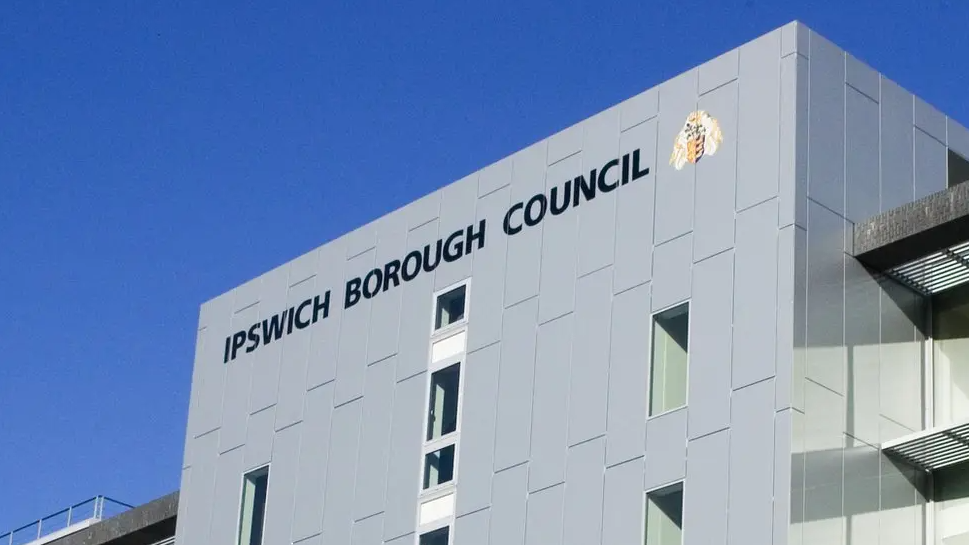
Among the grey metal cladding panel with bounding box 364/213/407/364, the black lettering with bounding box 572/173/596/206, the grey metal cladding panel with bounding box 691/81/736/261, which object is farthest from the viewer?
the grey metal cladding panel with bounding box 364/213/407/364

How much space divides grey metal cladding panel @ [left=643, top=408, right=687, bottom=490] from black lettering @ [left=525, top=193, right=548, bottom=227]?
21.1 feet

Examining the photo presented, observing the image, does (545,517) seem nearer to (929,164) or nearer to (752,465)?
(752,465)

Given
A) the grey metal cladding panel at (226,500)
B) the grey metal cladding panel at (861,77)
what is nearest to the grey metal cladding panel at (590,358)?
the grey metal cladding panel at (861,77)

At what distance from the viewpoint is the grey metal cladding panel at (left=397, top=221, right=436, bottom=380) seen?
148 ft

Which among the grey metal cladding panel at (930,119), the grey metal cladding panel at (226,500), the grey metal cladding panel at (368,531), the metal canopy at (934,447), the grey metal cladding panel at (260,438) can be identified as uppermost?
the grey metal cladding panel at (930,119)

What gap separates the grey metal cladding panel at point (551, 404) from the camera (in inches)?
1593

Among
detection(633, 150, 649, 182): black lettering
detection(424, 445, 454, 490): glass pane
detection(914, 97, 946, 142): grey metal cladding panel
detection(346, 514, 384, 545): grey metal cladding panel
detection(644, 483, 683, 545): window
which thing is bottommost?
detection(644, 483, 683, 545): window

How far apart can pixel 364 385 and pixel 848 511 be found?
546 inches

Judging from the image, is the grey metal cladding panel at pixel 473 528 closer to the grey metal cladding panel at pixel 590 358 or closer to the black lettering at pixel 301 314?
the grey metal cladding panel at pixel 590 358

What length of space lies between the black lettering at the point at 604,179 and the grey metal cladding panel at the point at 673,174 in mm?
1229

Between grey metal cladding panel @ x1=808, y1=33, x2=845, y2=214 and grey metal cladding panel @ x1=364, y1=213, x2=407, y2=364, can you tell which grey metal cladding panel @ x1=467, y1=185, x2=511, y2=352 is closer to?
grey metal cladding panel @ x1=364, y1=213, x2=407, y2=364

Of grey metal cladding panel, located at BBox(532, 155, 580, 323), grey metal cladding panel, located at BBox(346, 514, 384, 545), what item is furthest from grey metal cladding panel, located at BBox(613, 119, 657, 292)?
grey metal cladding panel, located at BBox(346, 514, 384, 545)

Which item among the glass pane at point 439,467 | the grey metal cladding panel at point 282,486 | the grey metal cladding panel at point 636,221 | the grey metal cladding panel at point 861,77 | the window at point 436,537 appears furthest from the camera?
the grey metal cladding panel at point 282,486

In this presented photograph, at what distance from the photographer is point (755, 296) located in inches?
1479
